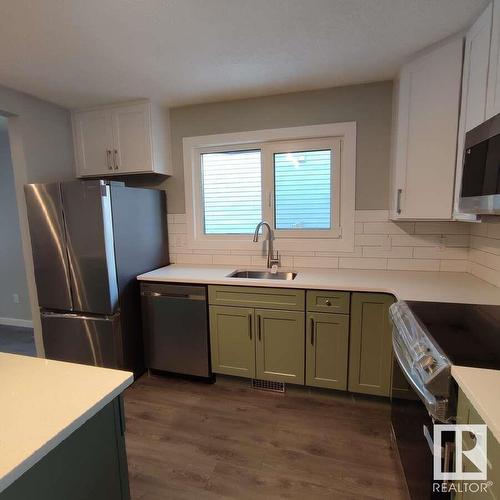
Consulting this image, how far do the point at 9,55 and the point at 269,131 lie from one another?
5.95 ft

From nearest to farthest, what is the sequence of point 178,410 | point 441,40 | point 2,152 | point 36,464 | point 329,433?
point 36,464, point 441,40, point 329,433, point 178,410, point 2,152

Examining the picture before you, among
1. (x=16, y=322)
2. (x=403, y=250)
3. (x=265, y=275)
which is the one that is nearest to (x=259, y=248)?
(x=265, y=275)

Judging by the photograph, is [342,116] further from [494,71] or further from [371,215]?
[494,71]

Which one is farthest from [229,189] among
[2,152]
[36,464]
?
[2,152]

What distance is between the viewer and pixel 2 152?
3568 mm

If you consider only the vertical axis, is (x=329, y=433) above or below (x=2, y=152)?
below

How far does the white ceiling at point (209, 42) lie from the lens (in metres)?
1.47

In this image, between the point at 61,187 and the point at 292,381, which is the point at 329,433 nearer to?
the point at 292,381

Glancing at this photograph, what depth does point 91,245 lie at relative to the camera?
7.30 ft

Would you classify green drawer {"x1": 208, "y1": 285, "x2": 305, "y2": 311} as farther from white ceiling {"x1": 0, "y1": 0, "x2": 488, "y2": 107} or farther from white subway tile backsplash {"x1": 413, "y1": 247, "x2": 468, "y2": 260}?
white ceiling {"x1": 0, "y1": 0, "x2": 488, "y2": 107}

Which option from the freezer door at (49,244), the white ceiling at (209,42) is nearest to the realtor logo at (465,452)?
the white ceiling at (209,42)

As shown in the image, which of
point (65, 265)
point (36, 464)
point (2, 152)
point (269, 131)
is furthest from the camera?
point (2, 152)

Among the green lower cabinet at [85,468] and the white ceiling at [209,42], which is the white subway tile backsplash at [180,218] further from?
the green lower cabinet at [85,468]

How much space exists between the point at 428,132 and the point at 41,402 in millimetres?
2335
